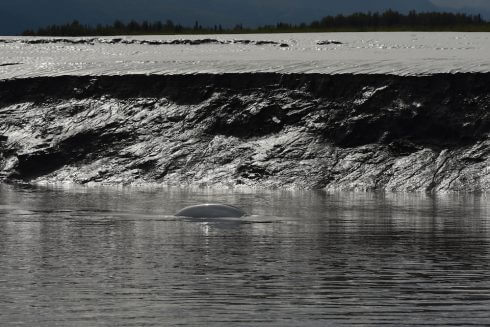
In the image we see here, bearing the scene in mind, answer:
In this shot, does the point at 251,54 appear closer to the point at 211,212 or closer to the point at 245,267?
the point at 211,212

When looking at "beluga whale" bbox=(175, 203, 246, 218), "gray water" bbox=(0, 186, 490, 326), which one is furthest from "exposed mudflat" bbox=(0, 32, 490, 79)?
"beluga whale" bbox=(175, 203, 246, 218)

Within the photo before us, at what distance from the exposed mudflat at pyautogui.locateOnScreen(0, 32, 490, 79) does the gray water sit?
19867 millimetres

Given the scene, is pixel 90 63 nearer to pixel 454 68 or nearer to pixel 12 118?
pixel 12 118

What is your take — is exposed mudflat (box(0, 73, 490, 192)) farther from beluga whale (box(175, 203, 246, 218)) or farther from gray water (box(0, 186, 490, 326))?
beluga whale (box(175, 203, 246, 218))

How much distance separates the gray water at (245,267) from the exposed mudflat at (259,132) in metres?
12.7

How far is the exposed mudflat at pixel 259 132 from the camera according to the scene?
44031 millimetres

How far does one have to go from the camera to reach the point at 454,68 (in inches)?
1890

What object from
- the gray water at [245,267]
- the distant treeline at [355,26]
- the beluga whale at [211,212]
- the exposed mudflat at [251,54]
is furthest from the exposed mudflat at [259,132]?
the distant treeline at [355,26]

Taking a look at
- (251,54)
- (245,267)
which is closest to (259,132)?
(251,54)

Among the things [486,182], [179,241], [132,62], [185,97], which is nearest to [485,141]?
[486,182]

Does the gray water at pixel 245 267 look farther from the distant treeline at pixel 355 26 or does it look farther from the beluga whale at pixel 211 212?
the distant treeline at pixel 355 26

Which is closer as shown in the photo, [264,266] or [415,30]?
[264,266]

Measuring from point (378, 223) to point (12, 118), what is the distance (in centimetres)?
2899

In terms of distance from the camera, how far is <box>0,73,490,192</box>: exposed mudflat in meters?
44.0
